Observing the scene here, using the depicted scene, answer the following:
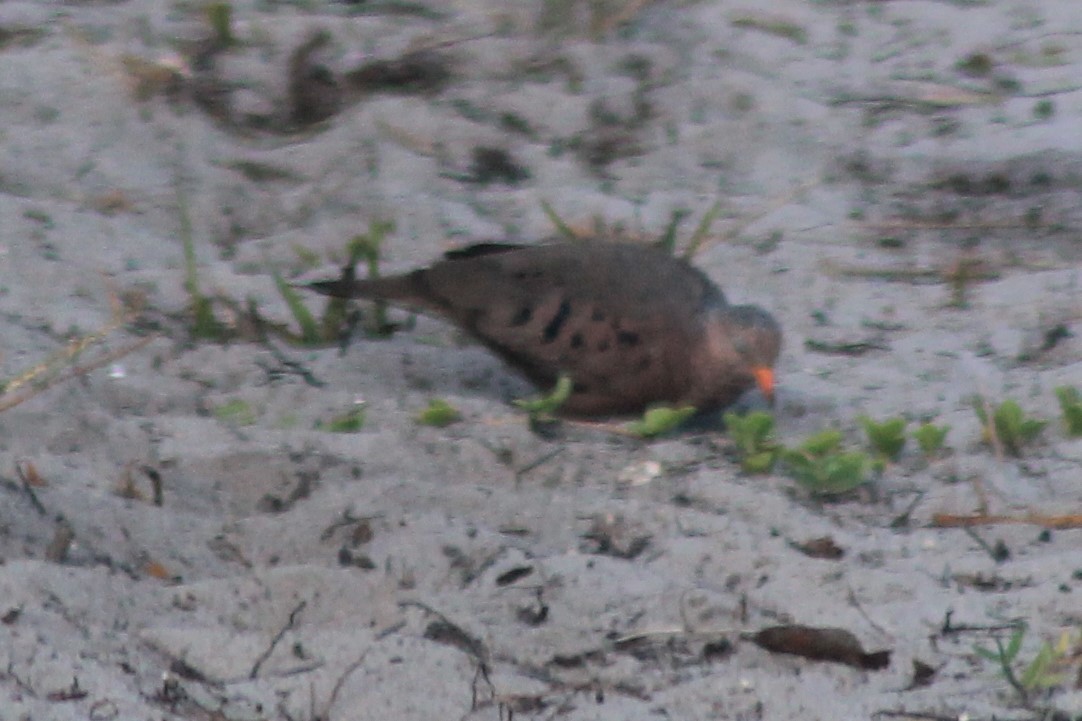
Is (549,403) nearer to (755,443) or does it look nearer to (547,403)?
(547,403)

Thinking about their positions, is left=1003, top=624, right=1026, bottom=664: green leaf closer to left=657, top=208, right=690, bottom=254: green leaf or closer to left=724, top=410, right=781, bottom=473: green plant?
left=724, top=410, right=781, bottom=473: green plant

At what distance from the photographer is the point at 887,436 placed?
3752mm

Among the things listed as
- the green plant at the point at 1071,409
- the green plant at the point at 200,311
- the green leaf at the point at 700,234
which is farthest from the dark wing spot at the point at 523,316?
the green plant at the point at 1071,409

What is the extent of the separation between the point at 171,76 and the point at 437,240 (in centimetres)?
118

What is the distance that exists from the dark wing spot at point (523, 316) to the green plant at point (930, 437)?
39.5 inches

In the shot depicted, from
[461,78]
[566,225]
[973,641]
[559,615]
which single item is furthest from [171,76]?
[973,641]

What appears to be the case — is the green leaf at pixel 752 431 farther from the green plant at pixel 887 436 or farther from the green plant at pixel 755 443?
the green plant at pixel 887 436

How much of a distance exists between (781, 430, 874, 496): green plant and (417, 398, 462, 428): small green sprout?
78cm

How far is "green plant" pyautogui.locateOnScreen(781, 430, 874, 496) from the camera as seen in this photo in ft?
11.5

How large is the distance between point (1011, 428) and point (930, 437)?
Answer: 0.17 m

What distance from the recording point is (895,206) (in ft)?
17.4

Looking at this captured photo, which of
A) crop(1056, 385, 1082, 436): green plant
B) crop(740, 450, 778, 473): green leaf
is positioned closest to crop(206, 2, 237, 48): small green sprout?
crop(740, 450, 778, 473): green leaf

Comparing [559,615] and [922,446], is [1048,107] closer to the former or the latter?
[922,446]

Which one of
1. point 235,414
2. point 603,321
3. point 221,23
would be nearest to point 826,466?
point 603,321
